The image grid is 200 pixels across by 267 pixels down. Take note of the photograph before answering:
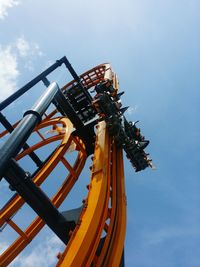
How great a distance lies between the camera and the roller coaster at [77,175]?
4.72 meters

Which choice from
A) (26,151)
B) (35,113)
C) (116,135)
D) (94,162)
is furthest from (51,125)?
(35,113)

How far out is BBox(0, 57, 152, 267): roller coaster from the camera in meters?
4.72

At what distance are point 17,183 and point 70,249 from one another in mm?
1619

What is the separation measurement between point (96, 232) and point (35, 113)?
2513 millimetres

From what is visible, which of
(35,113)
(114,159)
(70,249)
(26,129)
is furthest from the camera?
(114,159)

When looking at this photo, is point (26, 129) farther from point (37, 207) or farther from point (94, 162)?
point (94, 162)

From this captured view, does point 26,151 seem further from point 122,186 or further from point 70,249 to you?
point 70,249

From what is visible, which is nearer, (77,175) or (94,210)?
(94,210)

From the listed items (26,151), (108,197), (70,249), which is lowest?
(108,197)

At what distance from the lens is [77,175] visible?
865 cm

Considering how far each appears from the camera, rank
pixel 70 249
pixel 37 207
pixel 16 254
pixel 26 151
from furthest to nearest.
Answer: pixel 26 151 → pixel 16 254 → pixel 37 207 → pixel 70 249

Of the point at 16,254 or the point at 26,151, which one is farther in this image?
the point at 26,151

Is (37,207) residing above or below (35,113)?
below

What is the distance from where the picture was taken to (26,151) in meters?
8.66
